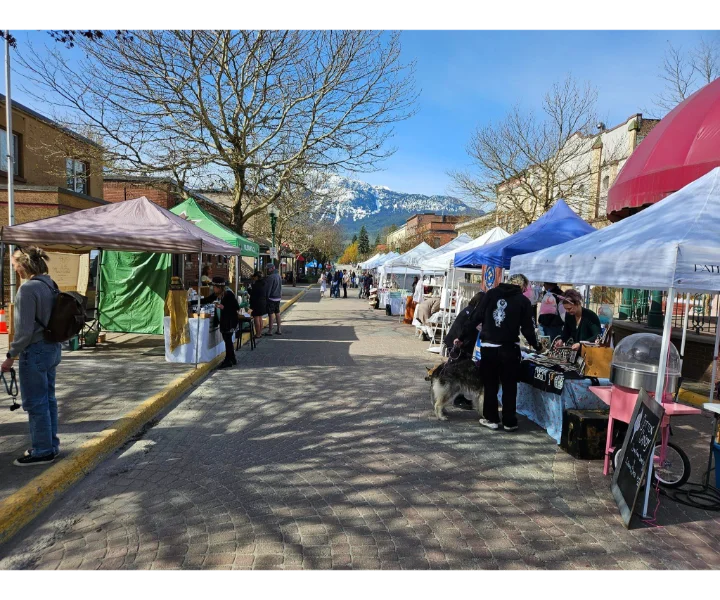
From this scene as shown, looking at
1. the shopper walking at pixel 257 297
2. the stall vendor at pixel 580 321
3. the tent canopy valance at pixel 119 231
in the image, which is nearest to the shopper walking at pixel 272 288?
the shopper walking at pixel 257 297

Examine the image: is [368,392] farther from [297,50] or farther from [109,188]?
[109,188]

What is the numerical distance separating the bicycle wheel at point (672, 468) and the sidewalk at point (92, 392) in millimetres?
5464

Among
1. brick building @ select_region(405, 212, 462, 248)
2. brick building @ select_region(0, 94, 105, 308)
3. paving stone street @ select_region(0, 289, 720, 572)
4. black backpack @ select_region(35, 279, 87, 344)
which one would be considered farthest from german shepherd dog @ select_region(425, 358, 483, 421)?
brick building @ select_region(405, 212, 462, 248)

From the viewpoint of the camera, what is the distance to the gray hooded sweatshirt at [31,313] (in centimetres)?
417

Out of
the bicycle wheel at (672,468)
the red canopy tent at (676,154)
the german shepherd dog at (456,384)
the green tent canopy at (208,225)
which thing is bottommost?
the bicycle wheel at (672,468)

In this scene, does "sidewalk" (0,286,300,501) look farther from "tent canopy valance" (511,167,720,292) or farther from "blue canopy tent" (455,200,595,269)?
"blue canopy tent" (455,200,595,269)

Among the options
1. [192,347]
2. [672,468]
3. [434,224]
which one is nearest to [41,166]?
[192,347]

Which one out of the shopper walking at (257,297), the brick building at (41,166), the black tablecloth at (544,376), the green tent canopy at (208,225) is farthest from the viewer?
the brick building at (41,166)

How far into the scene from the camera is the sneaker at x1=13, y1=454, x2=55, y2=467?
4.38 meters

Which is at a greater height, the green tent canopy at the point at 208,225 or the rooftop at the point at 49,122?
the rooftop at the point at 49,122

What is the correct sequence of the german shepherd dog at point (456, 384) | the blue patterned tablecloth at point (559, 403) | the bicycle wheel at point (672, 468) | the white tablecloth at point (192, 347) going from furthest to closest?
the white tablecloth at point (192, 347) → the german shepherd dog at point (456, 384) → the blue patterned tablecloth at point (559, 403) → the bicycle wheel at point (672, 468)

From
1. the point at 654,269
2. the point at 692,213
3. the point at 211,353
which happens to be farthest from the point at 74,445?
the point at 692,213

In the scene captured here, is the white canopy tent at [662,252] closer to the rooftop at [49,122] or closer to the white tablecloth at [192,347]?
the white tablecloth at [192,347]
